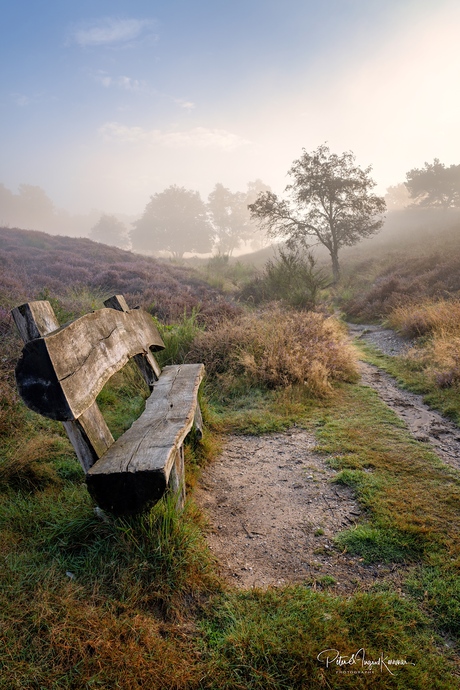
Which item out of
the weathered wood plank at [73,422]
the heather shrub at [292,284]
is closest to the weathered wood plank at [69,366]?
the weathered wood plank at [73,422]

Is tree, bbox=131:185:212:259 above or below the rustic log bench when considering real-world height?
above

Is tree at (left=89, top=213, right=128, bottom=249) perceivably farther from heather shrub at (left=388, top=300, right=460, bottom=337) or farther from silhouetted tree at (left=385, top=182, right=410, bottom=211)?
heather shrub at (left=388, top=300, right=460, bottom=337)

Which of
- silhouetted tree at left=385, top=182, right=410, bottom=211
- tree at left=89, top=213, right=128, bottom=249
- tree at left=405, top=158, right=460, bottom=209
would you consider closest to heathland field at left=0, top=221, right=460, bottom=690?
tree at left=405, top=158, right=460, bottom=209

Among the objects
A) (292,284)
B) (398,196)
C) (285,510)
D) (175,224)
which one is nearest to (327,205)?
(292,284)

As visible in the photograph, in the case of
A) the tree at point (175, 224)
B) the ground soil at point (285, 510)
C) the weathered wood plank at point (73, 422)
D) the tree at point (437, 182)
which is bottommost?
the ground soil at point (285, 510)

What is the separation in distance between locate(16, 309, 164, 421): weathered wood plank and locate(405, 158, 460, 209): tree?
138ft

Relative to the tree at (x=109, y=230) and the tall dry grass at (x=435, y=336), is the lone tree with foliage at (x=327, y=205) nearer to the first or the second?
the tall dry grass at (x=435, y=336)

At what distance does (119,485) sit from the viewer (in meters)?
1.94

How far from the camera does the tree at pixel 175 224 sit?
59750 mm

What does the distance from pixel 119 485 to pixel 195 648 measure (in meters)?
0.86

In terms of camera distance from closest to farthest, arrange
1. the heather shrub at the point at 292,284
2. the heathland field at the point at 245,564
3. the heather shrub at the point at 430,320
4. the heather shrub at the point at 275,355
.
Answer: the heathland field at the point at 245,564 < the heather shrub at the point at 275,355 < the heather shrub at the point at 430,320 < the heather shrub at the point at 292,284

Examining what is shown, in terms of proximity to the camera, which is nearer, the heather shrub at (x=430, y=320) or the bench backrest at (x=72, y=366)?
the bench backrest at (x=72, y=366)

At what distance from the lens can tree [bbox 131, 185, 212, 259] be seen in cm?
5975

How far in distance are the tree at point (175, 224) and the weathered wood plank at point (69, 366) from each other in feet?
195
